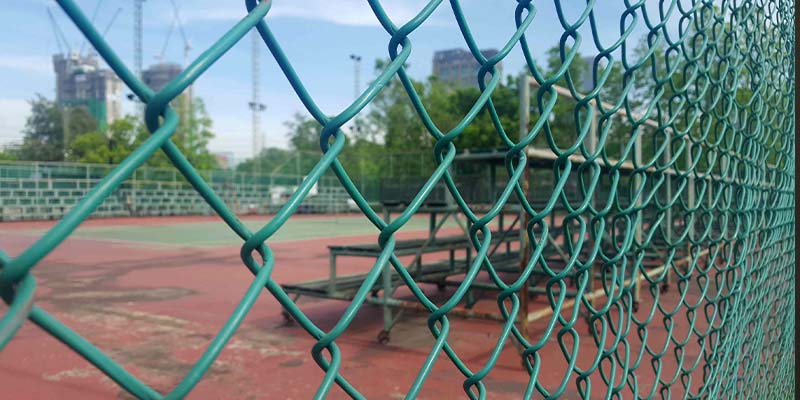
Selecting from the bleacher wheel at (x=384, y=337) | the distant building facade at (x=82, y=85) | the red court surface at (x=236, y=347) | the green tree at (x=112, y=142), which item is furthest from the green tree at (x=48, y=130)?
the bleacher wheel at (x=384, y=337)

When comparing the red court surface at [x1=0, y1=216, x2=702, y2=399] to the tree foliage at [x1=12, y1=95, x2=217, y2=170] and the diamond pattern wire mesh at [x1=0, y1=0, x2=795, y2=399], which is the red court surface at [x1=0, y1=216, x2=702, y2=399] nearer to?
the diamond pattern wire mesh at [x1=0, y1=0, x2=795, y2=399]

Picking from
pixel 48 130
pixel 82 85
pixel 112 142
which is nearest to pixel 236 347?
pixel 112 142

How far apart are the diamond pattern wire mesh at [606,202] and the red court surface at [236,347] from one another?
0.52m

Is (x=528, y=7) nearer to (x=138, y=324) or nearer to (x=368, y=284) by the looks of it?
(x=368, y=284)

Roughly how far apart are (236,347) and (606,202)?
124 inches

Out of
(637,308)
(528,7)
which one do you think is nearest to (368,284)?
(528,7)

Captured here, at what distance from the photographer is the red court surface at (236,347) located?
11.4 feet

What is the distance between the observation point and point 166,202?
2620cm

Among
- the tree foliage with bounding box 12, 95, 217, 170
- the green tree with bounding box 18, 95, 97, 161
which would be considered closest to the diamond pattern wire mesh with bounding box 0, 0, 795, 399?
the tree foliage with bounding box 12, 95, 217, 170

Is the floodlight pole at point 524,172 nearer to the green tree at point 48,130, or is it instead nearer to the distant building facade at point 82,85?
the green tree at point 48,130

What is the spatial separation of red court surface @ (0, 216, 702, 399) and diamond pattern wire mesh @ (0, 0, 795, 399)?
1.72 feet

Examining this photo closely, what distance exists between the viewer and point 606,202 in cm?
198

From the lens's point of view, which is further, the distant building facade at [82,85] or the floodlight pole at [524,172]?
the distant building facade at [82,85]

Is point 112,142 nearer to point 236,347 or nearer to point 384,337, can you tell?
point 236,347
